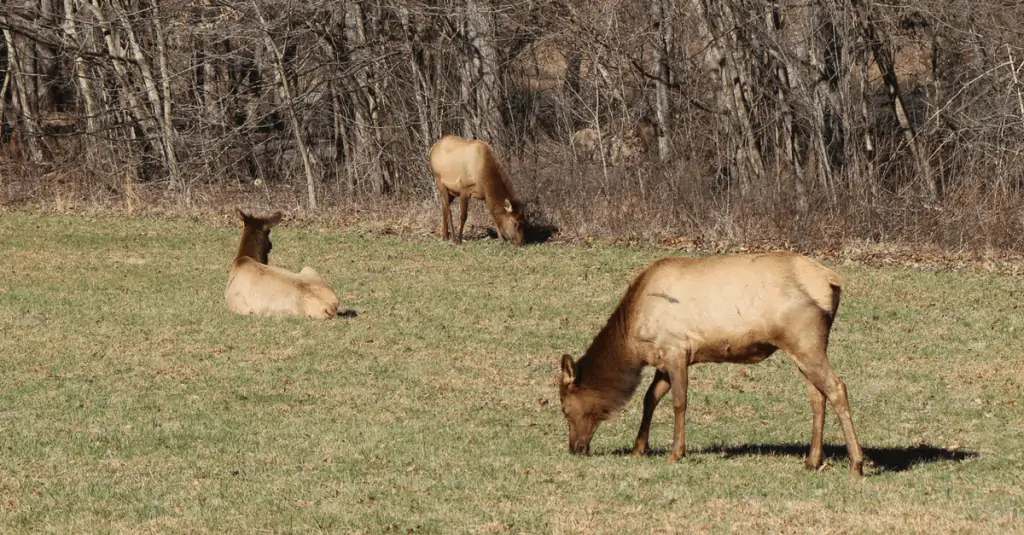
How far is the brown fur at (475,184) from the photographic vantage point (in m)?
23.9

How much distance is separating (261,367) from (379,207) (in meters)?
14.2

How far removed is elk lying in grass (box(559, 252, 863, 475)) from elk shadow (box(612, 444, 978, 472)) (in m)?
0.58

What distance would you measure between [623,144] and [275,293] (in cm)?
1245

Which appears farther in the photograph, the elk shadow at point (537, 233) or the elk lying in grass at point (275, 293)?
the elk shadow at point (537, 233)

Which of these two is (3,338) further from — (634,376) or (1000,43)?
(1000,43)

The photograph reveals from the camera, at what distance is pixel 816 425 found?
30.8 feet

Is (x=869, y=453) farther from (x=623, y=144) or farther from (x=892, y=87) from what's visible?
(x=892, y=87)

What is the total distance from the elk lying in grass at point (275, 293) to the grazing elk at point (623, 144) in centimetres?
1120

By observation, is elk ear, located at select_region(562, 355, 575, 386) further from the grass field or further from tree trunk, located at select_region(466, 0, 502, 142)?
tree trunk, located at select_region(466, 0, 502, 142)

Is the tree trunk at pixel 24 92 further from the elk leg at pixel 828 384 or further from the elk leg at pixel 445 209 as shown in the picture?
the elk leg at pixel 828 384

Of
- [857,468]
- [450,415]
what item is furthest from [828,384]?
[450,415]

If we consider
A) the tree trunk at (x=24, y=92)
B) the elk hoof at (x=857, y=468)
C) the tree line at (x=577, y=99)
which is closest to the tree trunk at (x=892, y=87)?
the tree line at (x=577, y=99)

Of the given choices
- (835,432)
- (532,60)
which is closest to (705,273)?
(835,432)

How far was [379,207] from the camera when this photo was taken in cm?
2780
